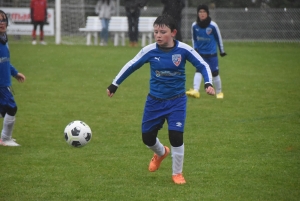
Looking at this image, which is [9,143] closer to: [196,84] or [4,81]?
[4,81]

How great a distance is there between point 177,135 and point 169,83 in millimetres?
551

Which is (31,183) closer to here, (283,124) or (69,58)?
(283,124)

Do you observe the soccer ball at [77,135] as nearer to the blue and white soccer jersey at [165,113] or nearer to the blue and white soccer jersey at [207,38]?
the blue and white soccer jersey at [165,113]

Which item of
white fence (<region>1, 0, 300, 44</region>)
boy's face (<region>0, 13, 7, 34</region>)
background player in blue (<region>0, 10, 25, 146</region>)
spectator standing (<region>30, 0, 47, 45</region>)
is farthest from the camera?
white fence (<region>1, 0, 300, 44</region>)


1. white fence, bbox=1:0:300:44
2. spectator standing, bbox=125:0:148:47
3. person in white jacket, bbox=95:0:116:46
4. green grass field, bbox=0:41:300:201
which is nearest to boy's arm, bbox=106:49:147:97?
green grass field, bbox=0:41:300:201

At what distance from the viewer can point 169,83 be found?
637cm

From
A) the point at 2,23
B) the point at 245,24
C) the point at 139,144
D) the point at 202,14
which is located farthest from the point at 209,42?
the point at 245,24

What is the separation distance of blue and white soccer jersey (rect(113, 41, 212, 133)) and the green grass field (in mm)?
691

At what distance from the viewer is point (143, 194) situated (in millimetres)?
5910

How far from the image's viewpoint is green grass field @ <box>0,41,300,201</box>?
609cm

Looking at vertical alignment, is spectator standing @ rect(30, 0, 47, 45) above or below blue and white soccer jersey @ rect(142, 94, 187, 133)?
below

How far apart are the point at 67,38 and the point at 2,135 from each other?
52.8ft

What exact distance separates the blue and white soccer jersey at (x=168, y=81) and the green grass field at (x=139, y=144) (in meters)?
0.69

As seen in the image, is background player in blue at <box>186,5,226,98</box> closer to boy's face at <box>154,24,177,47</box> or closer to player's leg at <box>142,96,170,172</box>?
player's leg at <box>142,96,170,172</box>
